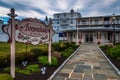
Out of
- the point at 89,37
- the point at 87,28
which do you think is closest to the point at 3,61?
the point at 87,28

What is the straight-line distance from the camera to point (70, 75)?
23.5 feet

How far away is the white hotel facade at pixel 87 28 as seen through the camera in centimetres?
3559

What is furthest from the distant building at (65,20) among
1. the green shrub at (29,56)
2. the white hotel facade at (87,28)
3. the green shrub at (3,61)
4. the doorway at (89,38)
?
the green shrub at (3,61)

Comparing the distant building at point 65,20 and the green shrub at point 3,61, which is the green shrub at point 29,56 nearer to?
the green shrub at point 3,61

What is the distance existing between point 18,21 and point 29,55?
3753 mm

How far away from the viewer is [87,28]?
1439 inches

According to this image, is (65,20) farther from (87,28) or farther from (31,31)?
(31,31)

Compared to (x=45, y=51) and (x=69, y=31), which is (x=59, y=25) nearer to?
(x=69, y=31)

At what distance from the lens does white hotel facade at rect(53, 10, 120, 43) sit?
35594 millimetres

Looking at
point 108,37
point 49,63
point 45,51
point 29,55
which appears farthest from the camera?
point 108,37

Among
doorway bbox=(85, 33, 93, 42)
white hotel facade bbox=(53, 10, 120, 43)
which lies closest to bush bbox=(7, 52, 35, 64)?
white hotel facade bbox=(53, 10, 120, 43)

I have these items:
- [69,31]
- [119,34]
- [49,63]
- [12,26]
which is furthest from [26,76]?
[119,34]

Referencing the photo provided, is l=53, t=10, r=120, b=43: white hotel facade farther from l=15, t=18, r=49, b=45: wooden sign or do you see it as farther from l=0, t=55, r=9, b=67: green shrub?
l=0, t=55, r=9, b=67: green shrub

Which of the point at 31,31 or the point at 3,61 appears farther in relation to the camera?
the point at 3,61
